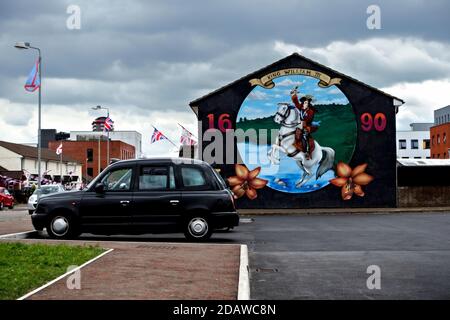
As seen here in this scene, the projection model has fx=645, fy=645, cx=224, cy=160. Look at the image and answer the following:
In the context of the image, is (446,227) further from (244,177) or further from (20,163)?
(20,163)

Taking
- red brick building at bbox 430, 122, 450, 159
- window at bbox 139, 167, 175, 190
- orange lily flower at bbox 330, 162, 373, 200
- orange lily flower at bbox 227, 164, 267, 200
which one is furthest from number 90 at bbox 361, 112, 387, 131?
red brick building at bbox 430, 122, 450, 159

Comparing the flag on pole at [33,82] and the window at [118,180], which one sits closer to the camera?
the window at [118,180]

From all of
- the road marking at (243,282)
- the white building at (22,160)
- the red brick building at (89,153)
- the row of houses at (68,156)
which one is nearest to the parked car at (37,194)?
the road marking at (243,282)

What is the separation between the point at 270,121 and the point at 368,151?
5425 millimetres

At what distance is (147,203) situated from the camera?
15219 mm

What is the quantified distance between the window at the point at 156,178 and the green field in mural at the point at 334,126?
62.1ft

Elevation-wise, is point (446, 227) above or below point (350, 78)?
below

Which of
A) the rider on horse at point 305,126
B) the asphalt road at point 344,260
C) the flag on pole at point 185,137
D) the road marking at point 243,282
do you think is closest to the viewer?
the road marking at point 243,282

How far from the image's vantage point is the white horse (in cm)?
3372

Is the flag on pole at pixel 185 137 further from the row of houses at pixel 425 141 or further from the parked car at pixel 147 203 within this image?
the row of houses at pixel 425 141

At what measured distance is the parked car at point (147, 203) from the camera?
15.2m

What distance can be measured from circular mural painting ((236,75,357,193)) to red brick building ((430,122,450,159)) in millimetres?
65362

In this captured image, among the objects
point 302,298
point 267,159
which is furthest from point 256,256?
point 267,159
